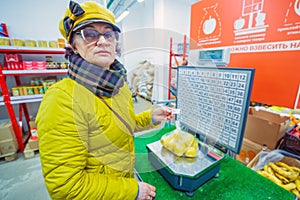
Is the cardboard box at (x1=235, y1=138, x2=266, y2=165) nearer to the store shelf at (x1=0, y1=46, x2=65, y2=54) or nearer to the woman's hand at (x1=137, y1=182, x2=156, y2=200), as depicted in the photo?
the woman's hand at (x1=137, y1=182, x2=156, y2=200)

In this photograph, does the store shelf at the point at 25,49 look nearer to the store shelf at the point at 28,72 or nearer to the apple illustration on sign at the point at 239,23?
the store shelf at the point at 28,72

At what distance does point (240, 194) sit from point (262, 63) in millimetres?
1002

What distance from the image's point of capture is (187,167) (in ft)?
2.42

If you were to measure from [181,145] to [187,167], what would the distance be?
0.12 metres

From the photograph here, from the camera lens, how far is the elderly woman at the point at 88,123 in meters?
0.47

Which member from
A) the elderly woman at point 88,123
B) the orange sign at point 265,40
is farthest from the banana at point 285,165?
the elderly woman at point 88,123

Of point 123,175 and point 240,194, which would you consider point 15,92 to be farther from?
point 240,194

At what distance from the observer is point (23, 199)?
1627 mm

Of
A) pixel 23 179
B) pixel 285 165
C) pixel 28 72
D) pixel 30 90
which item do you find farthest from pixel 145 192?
pixel 30 90

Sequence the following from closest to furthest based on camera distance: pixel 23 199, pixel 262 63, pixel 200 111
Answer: pixel 200 111, pixel 262 63, pixel 23 199

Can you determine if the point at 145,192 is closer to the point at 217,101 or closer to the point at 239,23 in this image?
the point at 217,101

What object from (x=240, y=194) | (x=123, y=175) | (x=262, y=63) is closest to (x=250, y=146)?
(x=262, y=63)

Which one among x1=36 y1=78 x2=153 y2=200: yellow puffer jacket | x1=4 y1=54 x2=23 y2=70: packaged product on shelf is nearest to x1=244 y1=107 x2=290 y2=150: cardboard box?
x1=36 y1=78 x2=153 y2=200: yellow puffer jacket

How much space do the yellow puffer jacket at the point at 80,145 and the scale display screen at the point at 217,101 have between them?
50cm
